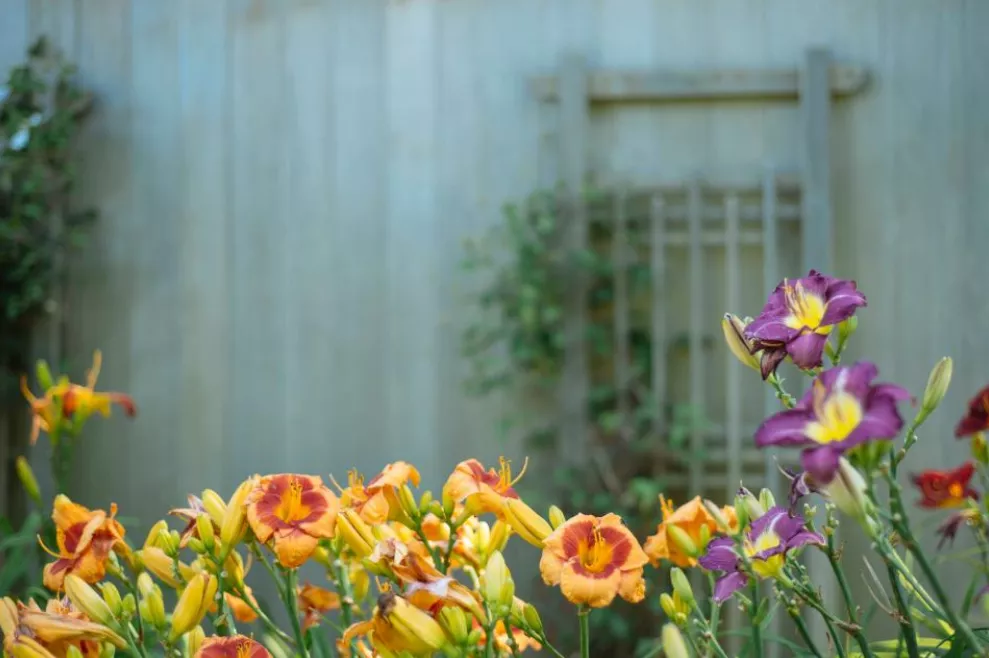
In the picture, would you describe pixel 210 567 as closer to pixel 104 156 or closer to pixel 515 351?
pixel 515 351

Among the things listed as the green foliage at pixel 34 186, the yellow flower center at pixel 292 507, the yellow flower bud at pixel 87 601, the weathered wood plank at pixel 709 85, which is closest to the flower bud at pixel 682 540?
the yellow flower center at pixel 292 507

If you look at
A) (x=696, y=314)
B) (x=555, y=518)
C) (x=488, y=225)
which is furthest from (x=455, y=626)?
(x=488, y=225)

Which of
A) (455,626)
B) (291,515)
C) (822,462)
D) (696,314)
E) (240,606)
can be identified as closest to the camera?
(822,462)

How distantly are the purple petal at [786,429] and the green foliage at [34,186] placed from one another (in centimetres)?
255

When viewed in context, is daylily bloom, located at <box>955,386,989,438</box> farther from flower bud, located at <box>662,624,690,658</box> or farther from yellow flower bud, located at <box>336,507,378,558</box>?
yellow flower bud, located at <box>336,507,378,558</box>

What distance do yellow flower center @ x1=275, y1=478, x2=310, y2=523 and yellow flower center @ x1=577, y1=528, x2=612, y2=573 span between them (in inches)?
6.2

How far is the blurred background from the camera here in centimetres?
255

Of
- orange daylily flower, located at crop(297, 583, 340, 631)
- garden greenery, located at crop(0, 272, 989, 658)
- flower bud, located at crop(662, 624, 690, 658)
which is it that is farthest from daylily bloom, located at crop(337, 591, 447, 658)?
orange daylily flower, located at crop(297, 583, 340, 631)

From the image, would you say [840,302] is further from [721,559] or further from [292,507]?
[292,507]

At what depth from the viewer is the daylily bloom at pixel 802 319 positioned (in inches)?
19.9

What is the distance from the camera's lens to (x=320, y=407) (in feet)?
9.14

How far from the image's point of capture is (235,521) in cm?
59

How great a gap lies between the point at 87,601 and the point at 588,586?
0.27 meters

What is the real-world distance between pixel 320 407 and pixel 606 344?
31.3 inches
